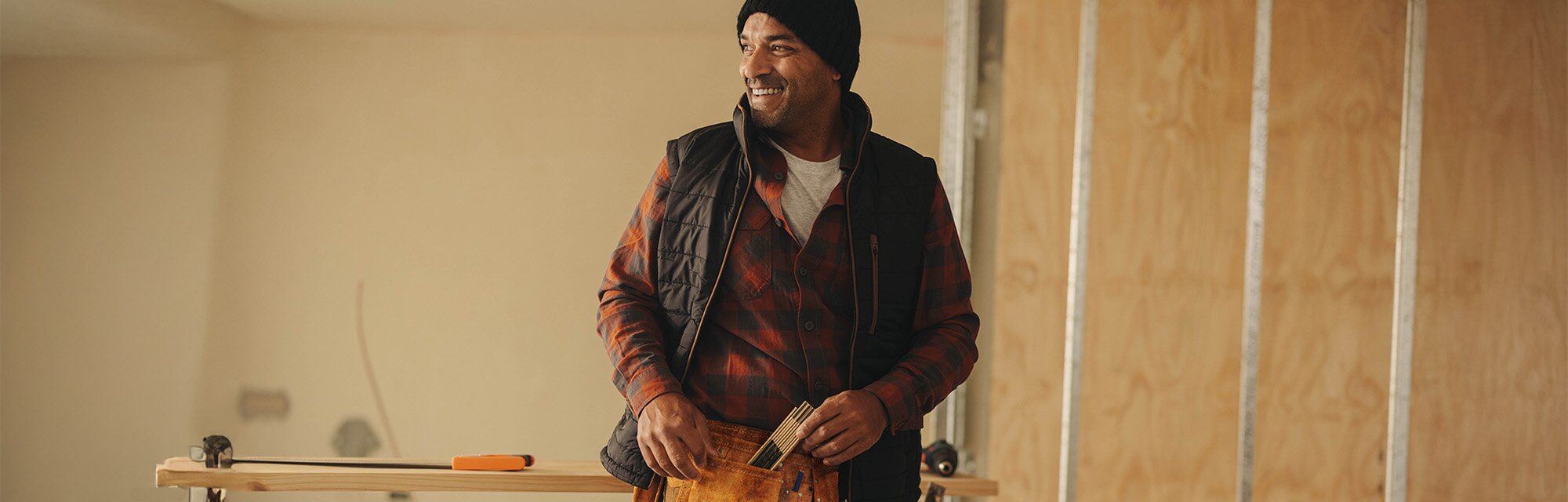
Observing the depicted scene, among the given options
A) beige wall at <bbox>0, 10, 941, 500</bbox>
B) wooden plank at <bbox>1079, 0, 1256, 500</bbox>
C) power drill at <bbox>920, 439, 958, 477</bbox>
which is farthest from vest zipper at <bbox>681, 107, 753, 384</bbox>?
wooden plank at <bbox>1079, 0, 1256, 500</bbox>

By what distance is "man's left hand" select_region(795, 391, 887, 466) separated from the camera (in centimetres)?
139

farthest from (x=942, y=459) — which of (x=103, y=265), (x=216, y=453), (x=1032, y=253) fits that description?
(x=103, y=265)

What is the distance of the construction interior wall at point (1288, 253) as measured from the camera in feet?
9.93

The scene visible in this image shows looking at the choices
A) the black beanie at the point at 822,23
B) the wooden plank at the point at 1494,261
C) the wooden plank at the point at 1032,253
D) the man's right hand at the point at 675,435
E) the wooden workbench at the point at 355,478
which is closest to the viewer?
the man's right hand at the point at 675,435

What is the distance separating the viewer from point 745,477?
146cm

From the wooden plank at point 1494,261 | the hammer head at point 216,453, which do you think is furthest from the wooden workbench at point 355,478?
the wooden plank at point 1494,261

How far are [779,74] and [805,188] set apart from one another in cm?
15

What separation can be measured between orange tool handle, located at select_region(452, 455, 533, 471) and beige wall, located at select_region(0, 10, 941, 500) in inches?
19.7

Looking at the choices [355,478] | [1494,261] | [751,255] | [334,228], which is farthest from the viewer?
[1494,261]

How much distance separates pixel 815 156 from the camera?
5.14 ft

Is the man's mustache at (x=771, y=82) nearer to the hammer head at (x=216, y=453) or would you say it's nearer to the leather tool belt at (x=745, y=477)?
the leather tool belt at (x=745, y=477)

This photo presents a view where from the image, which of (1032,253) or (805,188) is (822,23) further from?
(1032,253)

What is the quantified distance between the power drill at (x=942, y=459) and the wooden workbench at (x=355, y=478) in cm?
74

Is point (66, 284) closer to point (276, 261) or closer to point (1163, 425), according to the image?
point (276, 261)
